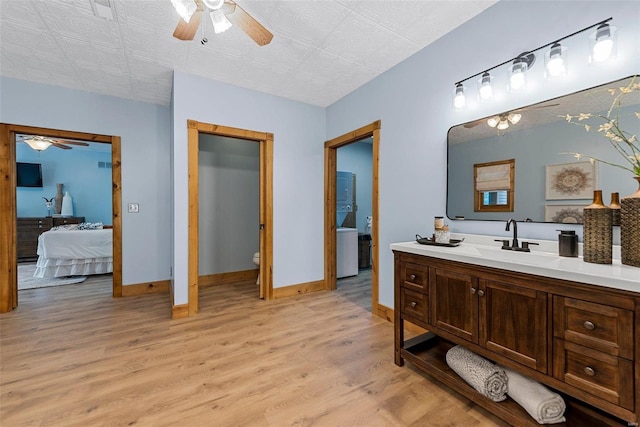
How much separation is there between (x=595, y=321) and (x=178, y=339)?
2806 mm

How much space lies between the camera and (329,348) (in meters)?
2.24

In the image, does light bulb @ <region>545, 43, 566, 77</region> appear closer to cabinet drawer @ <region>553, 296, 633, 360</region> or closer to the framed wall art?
the framed wall art

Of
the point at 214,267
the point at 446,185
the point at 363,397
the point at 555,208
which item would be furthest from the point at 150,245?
the point at 555,208

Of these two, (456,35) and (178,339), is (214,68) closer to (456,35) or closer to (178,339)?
(456,35)

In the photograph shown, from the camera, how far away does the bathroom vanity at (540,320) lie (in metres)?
1.02

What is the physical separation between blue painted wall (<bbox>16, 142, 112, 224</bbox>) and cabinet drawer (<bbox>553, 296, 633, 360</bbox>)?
943 cm

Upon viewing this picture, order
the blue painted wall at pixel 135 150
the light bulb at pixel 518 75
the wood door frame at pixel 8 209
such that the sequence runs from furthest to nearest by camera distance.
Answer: the blue painted wall at pixel 135 150, the wood door frame at pixel 8 209, the light bulb at pixel 518 75

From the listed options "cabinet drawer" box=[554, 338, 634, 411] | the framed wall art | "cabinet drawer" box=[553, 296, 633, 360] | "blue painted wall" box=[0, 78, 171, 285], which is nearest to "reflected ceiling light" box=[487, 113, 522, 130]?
the framed wall art

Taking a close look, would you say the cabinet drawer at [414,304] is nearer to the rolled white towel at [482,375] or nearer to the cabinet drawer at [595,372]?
the rolled white towel at [482,375]

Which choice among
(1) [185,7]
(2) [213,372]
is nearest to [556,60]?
(1) [185,7]

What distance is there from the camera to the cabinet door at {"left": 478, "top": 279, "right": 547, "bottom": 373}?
1240 mm

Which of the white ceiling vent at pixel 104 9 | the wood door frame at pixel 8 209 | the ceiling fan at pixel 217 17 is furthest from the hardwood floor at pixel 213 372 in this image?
A: the white ceiling vent at pixel 104 9

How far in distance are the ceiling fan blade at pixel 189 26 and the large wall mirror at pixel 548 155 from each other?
2.07 metres

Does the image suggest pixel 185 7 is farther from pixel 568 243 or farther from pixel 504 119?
pixel 568 243
